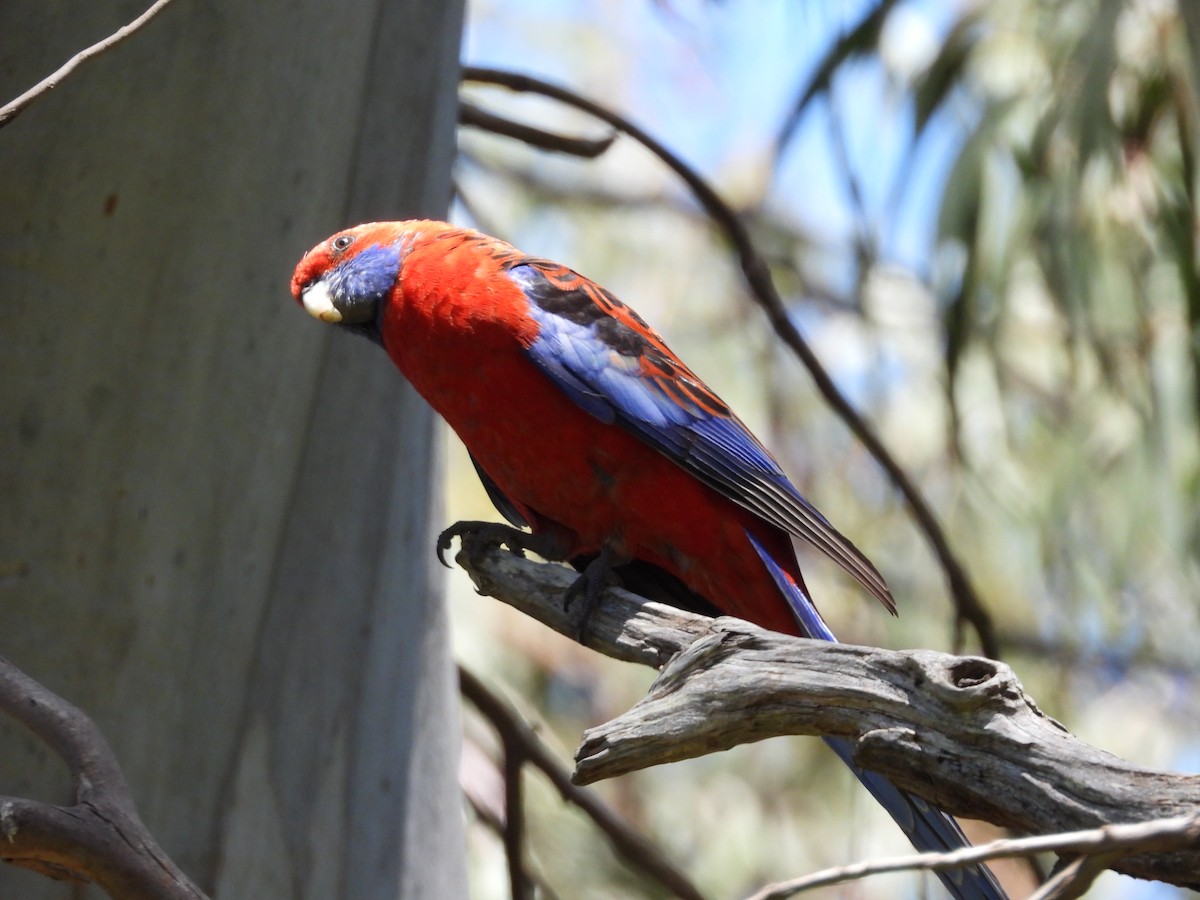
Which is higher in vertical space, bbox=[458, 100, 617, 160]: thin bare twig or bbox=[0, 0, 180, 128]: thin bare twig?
bbox=[458, 100, 617, 160]: thin bare twig

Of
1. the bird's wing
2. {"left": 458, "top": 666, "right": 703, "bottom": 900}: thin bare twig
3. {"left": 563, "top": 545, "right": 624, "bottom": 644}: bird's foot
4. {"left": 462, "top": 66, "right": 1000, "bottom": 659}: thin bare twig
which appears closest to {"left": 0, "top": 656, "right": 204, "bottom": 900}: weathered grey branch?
{"left": 563, "top": 545, "right": 624, "bottom": 644}: bird's foot

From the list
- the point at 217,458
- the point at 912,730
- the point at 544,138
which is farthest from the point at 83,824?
the point at 544,138

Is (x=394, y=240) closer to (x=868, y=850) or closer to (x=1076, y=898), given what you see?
(x=1076, y=898)

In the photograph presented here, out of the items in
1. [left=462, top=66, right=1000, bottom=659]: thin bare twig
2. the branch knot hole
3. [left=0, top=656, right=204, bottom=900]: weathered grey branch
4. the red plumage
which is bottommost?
[left=0, top=656, right=204, bottom=900]: weathered grey branch

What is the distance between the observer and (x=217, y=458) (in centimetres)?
219

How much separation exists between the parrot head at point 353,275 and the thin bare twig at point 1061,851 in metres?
1.50

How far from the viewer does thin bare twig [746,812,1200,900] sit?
1018 millimetres

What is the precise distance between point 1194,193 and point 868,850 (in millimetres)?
3242

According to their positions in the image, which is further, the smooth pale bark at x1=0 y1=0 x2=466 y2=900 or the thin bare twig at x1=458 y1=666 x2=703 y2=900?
the thin bare twig at x1=458 y1=666 x2=703 y2=900

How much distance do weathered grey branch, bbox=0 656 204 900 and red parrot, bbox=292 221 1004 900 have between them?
3.10ft

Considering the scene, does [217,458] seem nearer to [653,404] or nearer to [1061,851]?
[653,404]

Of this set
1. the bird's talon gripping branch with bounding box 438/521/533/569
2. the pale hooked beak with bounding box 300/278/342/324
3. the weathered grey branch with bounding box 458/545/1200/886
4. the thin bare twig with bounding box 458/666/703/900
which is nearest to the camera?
the weathered grey branch with bounding box 458/545/1200/886

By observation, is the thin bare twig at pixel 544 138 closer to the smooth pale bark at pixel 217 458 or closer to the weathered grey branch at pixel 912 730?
the smooth pale bark at pixel 217 458

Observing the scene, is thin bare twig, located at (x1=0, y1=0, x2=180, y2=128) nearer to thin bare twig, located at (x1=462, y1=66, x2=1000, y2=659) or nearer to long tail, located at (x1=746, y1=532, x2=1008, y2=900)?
long tail, located at (x1=746, y1=532, x2=1008, y2=900)
